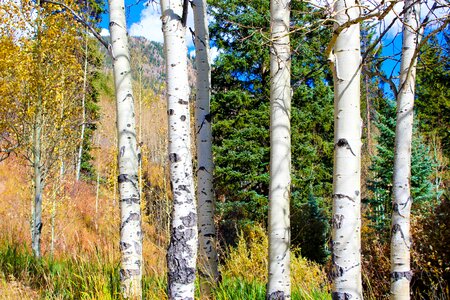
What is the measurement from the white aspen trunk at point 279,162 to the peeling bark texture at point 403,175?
146 cm

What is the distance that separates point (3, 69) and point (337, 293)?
687 centimetres

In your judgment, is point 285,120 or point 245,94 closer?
point 285,120

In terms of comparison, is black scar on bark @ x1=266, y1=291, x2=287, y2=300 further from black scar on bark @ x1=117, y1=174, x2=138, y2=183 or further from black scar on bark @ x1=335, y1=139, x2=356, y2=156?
black scar on bark @ x1=117, y1=174, x2=138, y2=183

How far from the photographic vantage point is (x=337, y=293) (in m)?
2.33

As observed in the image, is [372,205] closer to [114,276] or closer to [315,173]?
[315,173]

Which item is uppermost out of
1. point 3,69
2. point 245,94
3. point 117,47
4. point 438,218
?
point 245,94

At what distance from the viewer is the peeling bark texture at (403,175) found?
13.1ft

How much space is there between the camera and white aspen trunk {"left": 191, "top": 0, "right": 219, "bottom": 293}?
12.9 ft

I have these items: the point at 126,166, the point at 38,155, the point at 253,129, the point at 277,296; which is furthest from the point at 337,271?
the point at 253,129

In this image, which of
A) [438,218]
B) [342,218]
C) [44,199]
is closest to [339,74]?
[342,218]

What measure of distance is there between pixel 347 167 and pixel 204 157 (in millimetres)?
1958

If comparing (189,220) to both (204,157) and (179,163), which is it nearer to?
(179,163)

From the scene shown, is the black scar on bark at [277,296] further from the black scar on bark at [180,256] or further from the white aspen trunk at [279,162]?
the black scar on bark at [180,256]

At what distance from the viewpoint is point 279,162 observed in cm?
340
